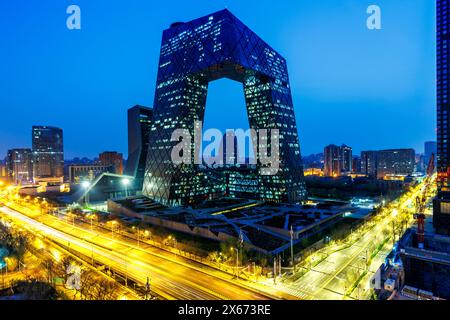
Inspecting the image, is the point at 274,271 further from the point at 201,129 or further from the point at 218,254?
the point at 201,129

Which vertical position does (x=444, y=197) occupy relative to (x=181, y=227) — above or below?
above

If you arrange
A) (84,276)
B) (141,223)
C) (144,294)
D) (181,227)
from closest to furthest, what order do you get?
(144,294) < (84,276) < (181,227) < (141,223)

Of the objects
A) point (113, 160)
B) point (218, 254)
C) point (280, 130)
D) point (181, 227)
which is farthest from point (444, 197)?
point (113, 160)

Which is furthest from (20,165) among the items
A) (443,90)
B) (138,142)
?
(443,90)

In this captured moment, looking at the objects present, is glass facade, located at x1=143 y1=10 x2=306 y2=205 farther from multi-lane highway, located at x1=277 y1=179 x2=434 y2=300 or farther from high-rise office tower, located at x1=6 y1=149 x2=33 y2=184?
high-rise office tower, located at x1=6 y1=149 x2=33 y2=184

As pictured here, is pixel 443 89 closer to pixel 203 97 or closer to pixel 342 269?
pixel 203 97

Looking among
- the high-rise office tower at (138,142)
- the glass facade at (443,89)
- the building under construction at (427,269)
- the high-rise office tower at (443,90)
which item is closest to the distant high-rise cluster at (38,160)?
the high-rise office tower at (138,142)

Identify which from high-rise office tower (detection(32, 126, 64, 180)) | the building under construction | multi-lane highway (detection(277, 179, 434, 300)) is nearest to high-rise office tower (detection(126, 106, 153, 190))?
multi-lane highway (detection(277, 179, 434, 300))

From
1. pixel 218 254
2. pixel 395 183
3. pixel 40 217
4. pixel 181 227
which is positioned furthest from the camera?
pixel 395 183
